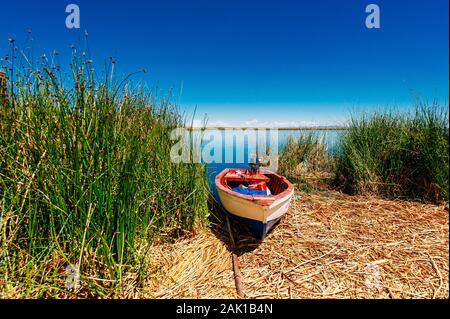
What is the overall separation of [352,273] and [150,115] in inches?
133

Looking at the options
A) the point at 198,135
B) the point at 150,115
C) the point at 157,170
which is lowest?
the point at 157,170

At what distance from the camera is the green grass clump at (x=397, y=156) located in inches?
155

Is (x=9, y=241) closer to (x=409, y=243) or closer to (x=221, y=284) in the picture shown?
(x=221, y=284)

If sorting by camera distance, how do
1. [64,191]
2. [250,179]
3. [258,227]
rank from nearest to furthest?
[64,191] → [258,227] → [250,179]

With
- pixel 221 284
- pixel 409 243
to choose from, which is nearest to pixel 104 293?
pixel 221 284

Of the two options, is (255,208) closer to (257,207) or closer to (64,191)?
(257,207)

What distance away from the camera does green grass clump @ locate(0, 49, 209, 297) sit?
2.17 meters

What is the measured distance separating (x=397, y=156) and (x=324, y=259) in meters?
3.17

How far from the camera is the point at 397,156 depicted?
4.95 meters

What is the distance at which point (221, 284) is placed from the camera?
271 cm

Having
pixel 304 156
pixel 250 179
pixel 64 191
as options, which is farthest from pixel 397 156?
pixel 64 191

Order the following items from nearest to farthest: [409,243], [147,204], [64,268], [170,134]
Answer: [64,268]
[147,204]
[409,243]
[170,134]

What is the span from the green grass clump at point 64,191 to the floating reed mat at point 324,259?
54cm
